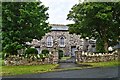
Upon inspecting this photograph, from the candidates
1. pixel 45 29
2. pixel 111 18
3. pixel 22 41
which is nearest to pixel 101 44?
pixel 111 18

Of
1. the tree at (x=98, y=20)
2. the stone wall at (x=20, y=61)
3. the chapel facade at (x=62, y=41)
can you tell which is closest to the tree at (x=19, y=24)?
the stone wall at (x=20, y=61)

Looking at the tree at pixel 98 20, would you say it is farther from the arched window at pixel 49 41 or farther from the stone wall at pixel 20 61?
the arched window at pixel 49 41

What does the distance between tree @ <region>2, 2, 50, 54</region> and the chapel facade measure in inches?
541

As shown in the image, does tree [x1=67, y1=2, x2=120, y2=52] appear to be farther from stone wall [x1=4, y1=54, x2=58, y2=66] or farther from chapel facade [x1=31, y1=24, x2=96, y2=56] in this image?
chapel facade [x1=31, y1=24, x2=96, y2=56]

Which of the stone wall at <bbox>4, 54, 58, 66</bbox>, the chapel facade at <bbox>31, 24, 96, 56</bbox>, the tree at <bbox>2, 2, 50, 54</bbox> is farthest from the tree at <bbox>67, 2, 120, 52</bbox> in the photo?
the chapel facade at <bbox>31, 24, 96, 56</bbox>

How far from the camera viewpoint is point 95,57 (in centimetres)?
2611

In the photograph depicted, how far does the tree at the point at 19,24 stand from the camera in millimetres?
24031

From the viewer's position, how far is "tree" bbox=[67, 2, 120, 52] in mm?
25203

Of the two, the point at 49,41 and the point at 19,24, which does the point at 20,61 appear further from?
the point at 49,41

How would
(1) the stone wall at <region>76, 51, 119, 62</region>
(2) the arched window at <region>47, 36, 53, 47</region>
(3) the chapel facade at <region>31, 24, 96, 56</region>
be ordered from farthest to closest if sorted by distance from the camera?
(2) the arched window at <region>47, 36, 53, 47</region> < (3) the chapel facade at <region>31, 24, 96, 56</region> < (1) the stone wall at <region>76, 51, 119, 62</region>

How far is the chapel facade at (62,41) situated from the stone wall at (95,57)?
12.9 m

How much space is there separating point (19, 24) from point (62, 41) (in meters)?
16.3

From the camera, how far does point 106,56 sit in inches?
1037

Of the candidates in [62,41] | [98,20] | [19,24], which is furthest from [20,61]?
[62,41]
